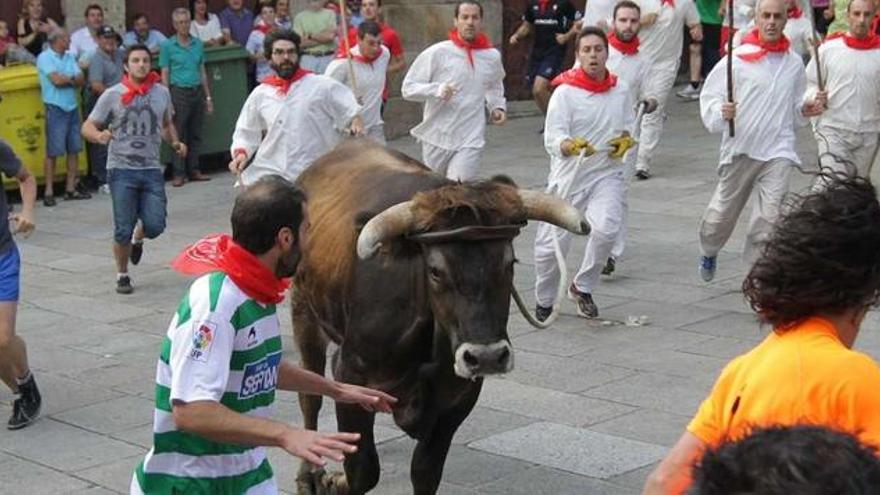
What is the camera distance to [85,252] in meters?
14.0

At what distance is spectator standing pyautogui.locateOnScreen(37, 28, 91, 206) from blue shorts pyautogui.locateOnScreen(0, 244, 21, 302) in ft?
26.8

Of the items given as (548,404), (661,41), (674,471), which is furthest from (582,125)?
(674,471)

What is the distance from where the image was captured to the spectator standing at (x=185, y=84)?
1750 centimetres

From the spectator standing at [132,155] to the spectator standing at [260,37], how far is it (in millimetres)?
5872

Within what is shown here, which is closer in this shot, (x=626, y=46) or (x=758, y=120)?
(x=758, y=120)

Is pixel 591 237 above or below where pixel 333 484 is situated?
above

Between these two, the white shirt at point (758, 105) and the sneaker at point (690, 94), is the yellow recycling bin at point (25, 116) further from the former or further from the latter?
the sneaker at point (690, 94)

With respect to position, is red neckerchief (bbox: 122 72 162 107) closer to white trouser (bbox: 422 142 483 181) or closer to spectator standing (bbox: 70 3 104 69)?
white trouser (bbox: 422 142 483 181)

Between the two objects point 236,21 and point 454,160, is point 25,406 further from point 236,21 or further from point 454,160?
point 236,21

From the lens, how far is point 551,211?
688cm

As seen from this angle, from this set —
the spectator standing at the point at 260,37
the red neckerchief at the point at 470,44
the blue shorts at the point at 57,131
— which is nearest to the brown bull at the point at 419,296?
the red neckerchief at the point at 470,44

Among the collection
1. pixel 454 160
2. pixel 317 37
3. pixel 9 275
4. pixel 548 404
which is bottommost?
pixel 548 404

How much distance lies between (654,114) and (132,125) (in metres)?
5.72

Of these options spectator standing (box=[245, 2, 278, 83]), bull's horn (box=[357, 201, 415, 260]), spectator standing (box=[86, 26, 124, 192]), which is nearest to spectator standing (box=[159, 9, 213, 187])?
spectator standing (box=[86, 26, 124, 192])
